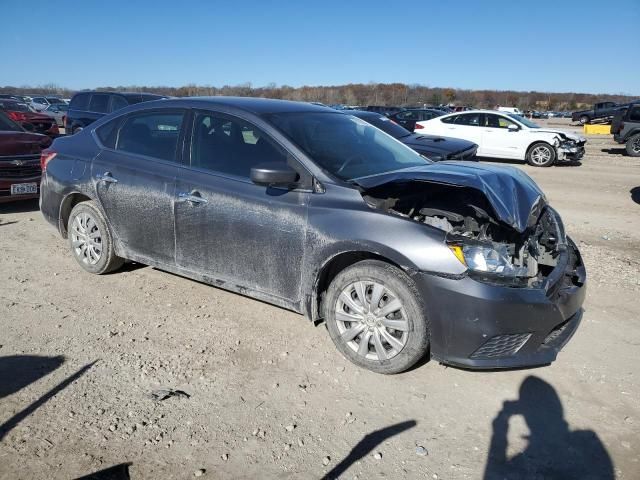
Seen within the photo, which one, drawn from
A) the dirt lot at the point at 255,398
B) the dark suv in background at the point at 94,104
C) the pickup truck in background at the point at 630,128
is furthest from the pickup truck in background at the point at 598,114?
the dirt lot at the point at 255,398

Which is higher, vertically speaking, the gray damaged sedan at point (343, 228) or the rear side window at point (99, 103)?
the rear side window at point (99, 103)

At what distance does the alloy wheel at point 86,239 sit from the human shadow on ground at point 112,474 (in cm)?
281

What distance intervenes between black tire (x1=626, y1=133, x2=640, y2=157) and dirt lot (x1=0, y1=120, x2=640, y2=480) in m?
15.9

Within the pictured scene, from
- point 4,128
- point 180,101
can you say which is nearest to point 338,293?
point 180,101

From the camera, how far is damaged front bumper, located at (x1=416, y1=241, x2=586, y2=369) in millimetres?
3004

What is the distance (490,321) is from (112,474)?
7.17 feet

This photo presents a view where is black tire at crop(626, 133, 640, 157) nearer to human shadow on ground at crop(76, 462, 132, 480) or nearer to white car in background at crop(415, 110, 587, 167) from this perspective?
white car in background at crop(415, 110, 587, 167)

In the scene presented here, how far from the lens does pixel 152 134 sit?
4508 mm

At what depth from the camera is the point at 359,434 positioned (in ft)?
9.18

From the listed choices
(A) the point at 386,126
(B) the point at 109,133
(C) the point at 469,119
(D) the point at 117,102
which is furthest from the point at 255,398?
(C) the point at 469,119

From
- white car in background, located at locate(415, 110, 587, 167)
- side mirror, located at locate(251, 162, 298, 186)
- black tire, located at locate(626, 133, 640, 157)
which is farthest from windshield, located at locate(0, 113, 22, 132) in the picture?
black tire, located at locate(626, 133, 640, 157)

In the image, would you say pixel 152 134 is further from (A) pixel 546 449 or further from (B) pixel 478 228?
(A) pixel 546 449

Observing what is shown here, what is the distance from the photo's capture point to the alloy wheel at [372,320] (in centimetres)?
327

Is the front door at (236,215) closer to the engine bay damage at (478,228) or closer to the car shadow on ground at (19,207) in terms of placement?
the engine bay damage at (478,228)
